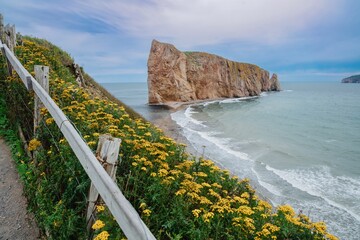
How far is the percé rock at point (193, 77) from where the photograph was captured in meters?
58.4

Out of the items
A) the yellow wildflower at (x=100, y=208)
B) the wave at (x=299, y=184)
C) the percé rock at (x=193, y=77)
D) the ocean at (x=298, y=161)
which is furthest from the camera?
the percé rock at (x=193, y=77)

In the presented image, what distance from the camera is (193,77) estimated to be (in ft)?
218

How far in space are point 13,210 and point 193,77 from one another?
63904 mm

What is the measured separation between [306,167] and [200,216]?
15.6 m

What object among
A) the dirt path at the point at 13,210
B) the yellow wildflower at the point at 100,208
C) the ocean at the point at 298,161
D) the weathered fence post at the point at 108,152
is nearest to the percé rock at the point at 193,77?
the ocean at the point at 298,161

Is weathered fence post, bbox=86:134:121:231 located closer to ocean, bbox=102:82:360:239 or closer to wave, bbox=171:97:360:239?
ocean, bbox=102:82:360:239

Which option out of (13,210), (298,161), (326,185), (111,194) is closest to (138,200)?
(13,210)

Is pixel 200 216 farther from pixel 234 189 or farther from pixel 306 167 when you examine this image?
pixel 306 167

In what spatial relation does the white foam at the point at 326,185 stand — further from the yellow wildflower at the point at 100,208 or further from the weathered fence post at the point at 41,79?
the weathered fence post at the point at 41,79

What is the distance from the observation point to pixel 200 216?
162 inches

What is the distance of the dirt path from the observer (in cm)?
377

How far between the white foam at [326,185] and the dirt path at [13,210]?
12228 mm

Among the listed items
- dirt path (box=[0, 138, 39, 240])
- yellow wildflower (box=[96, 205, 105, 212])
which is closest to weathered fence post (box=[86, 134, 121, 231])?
yellow wildflower (box=[96, 205, 105, 212])

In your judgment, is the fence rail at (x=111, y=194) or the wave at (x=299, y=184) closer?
the fence rail at (x=111, y=194)
